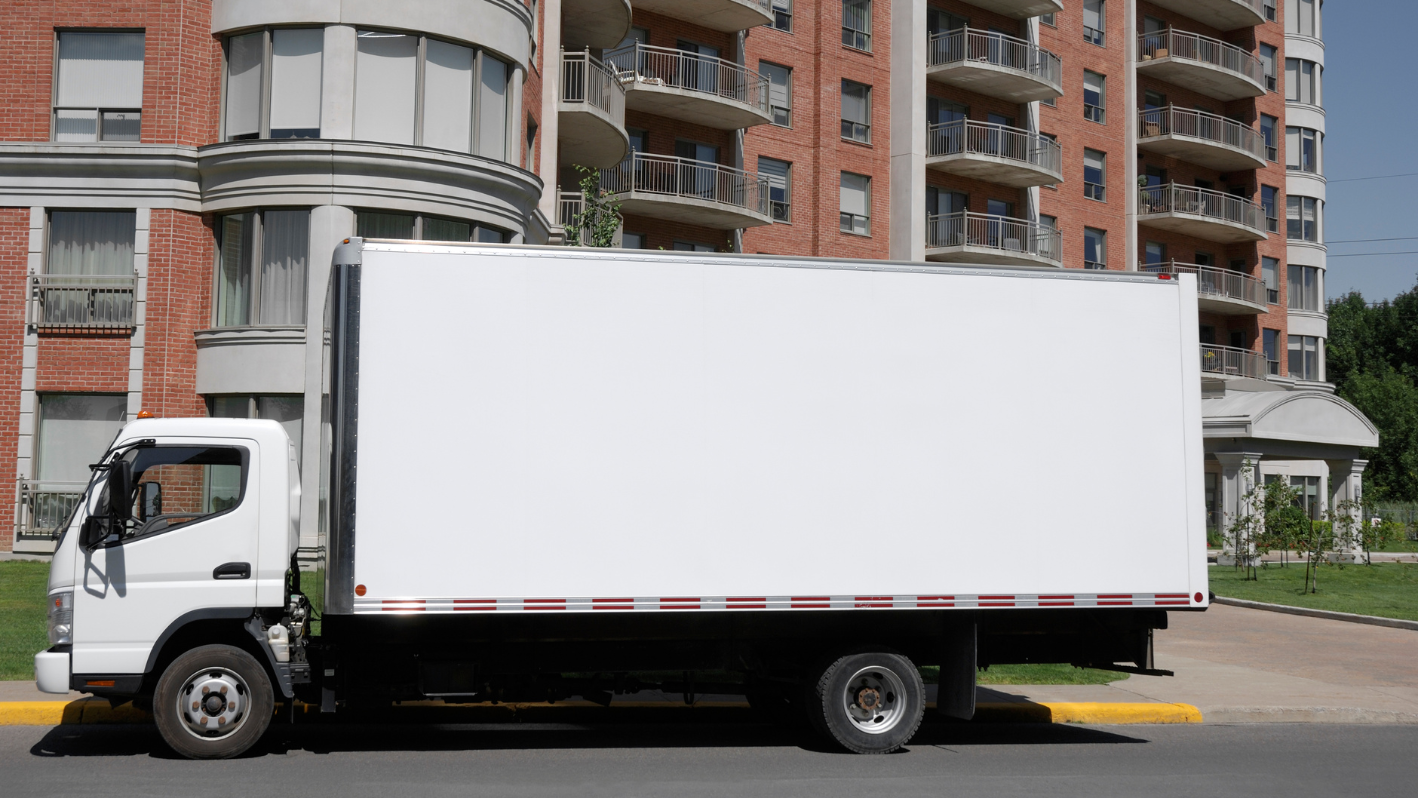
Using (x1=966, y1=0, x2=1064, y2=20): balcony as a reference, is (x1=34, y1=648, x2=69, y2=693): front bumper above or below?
below

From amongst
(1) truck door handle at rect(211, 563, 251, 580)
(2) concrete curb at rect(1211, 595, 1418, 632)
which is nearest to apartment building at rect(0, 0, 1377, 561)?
(1) truck door handle at rect(211, 563, 251, 580)

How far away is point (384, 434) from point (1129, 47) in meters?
44.5

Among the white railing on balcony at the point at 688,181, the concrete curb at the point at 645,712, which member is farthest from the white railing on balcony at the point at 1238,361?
the concrete curb at the point at 645,712

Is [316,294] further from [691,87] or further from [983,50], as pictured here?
[983,50]

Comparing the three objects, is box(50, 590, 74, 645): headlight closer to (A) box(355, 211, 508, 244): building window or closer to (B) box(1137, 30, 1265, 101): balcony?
(A) box(355, 211, 508, 244): building window

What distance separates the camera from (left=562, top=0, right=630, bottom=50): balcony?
2809 centimetres

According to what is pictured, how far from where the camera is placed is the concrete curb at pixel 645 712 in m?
10.1

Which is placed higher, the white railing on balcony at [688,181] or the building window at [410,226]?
the white railing on balcony at [688,181]

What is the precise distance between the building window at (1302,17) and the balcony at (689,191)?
104ft

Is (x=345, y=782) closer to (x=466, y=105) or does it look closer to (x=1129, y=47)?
(x=466, y=105)

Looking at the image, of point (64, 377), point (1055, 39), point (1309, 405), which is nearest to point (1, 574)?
point (64, 377)

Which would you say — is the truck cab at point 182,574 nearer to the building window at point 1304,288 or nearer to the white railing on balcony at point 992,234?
the white railing on balcony at point 992,234

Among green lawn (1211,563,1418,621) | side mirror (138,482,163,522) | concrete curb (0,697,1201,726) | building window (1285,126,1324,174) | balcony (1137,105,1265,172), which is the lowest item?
green lawn (1211,563,1418,621)

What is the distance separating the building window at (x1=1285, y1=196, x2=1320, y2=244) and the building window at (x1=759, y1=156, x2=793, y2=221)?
28.2 meters
